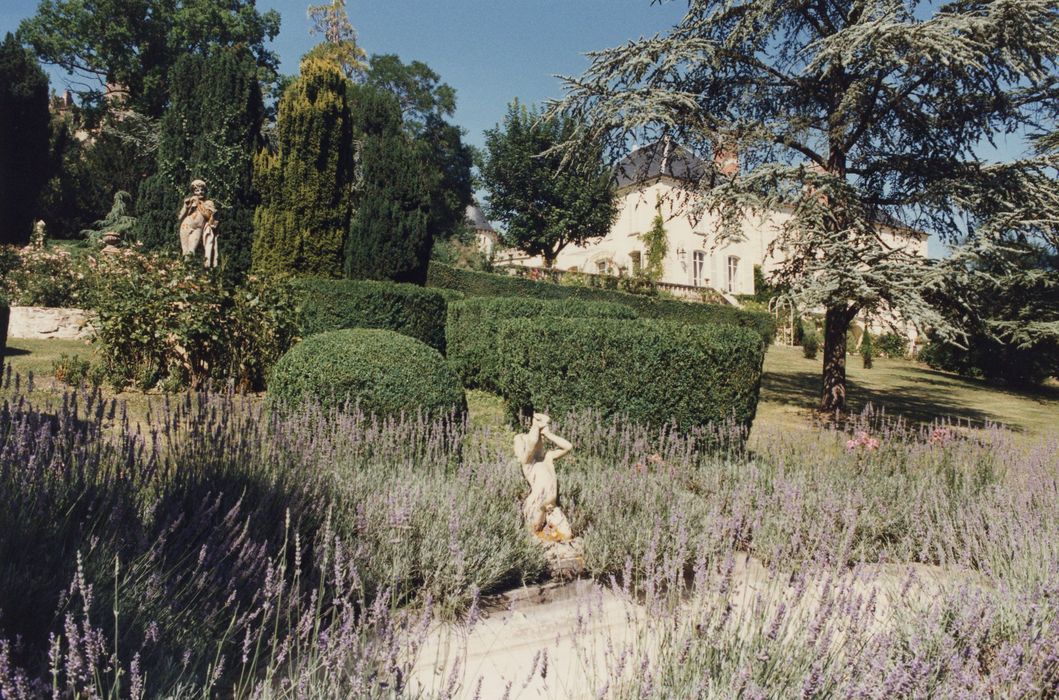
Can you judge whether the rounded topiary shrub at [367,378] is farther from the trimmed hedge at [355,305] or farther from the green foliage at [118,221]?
the green foliage at [118,221]

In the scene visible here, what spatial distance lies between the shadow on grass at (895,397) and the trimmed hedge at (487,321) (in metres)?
4.77

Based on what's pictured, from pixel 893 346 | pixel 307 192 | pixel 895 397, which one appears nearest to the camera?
pixel 307 192

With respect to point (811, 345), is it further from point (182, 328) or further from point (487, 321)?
point (182, 328)

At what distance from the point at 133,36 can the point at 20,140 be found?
790 centimetres

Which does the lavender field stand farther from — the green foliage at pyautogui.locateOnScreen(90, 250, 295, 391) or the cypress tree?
the cypress tree

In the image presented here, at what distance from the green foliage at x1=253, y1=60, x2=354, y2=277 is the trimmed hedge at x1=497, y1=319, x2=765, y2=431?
878 cm

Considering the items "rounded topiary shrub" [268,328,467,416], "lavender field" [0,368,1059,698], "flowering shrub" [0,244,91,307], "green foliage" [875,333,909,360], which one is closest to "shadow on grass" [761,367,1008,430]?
"green foliage" [875,333,909,360]

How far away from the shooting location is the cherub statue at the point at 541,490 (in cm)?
385

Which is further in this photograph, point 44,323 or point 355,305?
point 44,323

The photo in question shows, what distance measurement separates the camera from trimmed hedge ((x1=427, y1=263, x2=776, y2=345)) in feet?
70.8

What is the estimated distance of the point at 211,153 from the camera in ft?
50.1

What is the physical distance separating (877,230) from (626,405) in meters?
7.24

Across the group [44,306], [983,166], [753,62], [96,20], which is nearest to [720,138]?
[753,62]

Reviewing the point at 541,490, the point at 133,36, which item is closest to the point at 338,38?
the point at 133,36
